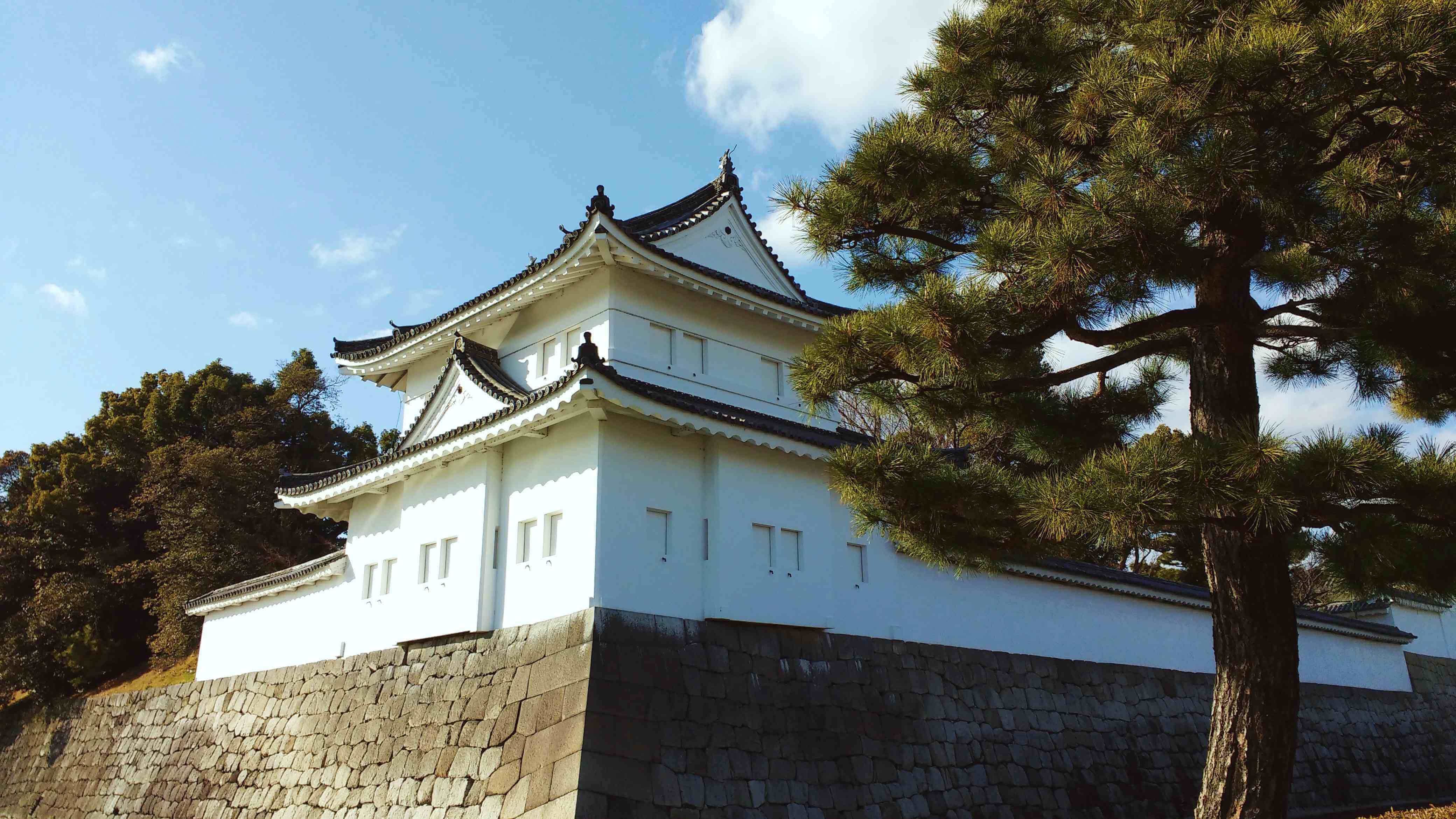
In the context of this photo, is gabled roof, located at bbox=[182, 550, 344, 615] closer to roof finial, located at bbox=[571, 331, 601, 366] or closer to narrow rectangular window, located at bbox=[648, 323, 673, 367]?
narrow rectangular window, located at bbox=[648, 323, 673, 367]

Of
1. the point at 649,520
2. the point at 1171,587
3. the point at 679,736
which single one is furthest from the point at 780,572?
the point at 1171,587

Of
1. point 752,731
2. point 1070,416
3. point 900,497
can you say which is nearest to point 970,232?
point 1070,416

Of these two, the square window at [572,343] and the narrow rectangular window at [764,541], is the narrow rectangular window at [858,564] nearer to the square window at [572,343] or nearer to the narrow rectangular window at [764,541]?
the narrow rectangular window at [764,541]

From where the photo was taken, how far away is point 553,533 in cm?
901

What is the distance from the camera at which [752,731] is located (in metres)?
8.53

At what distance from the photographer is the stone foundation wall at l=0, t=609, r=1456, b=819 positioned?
7945 mm

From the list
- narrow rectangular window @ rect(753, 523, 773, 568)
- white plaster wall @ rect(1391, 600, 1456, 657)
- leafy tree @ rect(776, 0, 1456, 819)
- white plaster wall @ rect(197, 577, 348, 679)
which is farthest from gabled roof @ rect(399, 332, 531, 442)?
white plaster wall @ rect(1391, 600, 1456, 657)

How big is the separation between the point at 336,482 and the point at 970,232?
7.88 meters

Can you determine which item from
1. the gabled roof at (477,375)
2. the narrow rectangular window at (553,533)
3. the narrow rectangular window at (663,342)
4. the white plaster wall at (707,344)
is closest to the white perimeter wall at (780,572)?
the narrow rectangular window at (553,533)

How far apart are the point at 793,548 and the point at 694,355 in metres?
2.54

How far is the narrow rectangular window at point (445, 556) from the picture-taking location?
9.91m

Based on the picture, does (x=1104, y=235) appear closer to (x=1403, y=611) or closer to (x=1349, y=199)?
(x=1349, y=199)

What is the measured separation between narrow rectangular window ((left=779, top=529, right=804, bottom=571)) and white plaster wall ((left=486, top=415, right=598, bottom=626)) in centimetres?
205

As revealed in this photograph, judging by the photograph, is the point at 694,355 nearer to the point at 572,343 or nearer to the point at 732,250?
the point at 572,343
